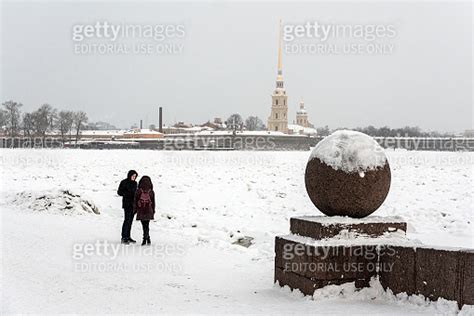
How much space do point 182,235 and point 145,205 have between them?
84.2 inches

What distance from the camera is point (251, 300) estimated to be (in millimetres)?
7910

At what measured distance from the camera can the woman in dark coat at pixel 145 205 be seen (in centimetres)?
1245

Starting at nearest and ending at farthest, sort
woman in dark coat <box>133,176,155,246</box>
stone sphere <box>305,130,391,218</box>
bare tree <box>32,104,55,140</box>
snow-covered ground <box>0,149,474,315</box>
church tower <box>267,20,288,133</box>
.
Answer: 1. snow-covered ground <box>0,149,474,315</box>
2. stone sphere <box>305,130,391,218</box>
3. woman in dark coat <box>133,176,155,246</box>
4. bare tree <box>32,104,55,140</box>
5. church tower <box>267,20,288,133</box>

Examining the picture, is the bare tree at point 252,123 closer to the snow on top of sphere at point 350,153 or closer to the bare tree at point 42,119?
the bare tree at point 42,119

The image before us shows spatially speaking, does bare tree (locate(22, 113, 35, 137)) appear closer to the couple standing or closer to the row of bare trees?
the row of bare trees

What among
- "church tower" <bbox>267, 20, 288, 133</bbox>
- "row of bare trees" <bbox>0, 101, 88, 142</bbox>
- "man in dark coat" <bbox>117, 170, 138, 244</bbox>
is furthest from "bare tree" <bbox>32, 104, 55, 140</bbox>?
"man in dark coat" <bbox>117, 170, 138, 244</bbox>

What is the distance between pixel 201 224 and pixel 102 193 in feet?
21.1

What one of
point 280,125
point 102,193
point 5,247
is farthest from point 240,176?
point 280,125

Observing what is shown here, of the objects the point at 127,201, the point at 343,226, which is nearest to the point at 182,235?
the point at 127,201

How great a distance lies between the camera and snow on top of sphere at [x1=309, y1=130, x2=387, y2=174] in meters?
8.07

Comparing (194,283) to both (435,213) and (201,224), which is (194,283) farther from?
(435,213)

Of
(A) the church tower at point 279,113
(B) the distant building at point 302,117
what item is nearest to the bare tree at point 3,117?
(A) the church tower at point 279,113

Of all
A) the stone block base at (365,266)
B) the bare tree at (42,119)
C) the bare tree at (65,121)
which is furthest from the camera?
the bare tree at (65,121)

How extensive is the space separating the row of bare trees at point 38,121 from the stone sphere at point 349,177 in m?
83.0
